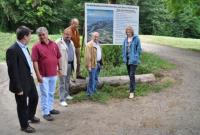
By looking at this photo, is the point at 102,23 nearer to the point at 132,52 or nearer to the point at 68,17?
the point at 132,52

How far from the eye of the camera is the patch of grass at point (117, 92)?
37.8 ft

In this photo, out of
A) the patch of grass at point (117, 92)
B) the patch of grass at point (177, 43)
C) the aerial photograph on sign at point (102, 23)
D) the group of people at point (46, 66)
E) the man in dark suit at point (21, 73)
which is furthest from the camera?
the patch of grass at point (177, 43)

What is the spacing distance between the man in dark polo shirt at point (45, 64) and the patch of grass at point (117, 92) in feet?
5.80

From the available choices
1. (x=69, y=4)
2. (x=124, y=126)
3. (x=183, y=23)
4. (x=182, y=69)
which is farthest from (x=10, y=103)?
(x=183, y=23)

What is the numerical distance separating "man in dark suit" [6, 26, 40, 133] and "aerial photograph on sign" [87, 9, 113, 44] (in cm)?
419

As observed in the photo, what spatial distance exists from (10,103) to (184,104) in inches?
172

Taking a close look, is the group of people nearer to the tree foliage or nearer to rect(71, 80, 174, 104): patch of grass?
rect(71, 80, 174, 104): patch of grass

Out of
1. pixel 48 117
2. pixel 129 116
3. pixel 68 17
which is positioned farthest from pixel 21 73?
pixel 68 17

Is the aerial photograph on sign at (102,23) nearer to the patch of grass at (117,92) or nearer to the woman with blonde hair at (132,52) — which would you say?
the woman with blonde hair at (132,52)

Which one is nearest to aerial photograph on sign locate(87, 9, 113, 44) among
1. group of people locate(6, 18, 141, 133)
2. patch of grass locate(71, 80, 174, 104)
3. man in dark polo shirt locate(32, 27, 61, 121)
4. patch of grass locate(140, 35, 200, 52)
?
group of people locate(6, 18, 141, 133)

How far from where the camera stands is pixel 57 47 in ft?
32.1

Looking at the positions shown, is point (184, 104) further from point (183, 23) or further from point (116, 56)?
point (183, 23)

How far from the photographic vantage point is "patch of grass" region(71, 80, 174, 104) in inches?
454

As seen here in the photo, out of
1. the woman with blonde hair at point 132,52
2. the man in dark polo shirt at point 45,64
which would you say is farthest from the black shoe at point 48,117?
the woman with blonde hair at point 132,52
